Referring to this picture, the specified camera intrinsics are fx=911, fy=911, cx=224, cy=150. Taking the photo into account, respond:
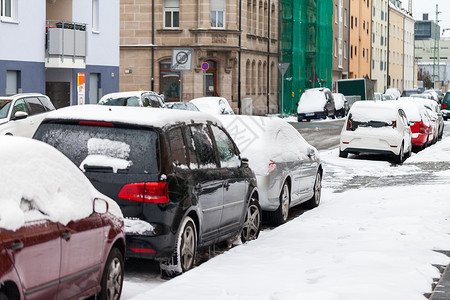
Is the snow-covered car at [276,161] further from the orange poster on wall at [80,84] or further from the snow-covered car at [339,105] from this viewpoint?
the snow-covered car at [339,105]

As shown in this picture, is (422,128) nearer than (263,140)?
No

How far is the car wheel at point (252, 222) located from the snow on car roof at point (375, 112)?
42.9ft

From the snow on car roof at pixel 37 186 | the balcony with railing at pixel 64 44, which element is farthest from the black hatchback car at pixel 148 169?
the balcony with railing at pixel 64 44

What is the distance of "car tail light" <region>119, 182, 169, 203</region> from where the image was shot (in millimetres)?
8289

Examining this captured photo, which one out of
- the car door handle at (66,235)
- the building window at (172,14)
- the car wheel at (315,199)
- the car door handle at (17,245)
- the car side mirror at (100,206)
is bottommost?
the car wheel at (315,199)

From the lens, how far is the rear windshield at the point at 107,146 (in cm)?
835

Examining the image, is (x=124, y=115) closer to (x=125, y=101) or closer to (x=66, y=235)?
(x=66, y=235)

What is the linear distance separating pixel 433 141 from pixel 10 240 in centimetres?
2870

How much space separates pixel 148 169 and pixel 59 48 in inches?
1066

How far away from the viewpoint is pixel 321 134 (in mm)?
39250

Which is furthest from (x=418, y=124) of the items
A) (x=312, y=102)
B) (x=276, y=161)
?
(x=312, y=102)

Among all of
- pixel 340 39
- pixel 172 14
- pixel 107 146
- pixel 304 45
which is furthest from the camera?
pixel 340 39

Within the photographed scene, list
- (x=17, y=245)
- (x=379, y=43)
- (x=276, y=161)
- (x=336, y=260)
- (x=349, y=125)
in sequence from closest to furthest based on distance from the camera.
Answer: (x=17, y=245), (x=336, y=260), (x=276, y=161), (x=349, y=125), (x=379, y=43)

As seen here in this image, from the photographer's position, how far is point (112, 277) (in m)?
7.15
